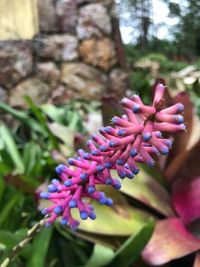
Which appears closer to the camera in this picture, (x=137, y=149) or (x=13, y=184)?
(x=137, y=149)

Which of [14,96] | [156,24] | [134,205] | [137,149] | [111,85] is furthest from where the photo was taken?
[156,24]

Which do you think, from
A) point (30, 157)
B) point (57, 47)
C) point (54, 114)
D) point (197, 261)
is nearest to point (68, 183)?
point (197, 261)

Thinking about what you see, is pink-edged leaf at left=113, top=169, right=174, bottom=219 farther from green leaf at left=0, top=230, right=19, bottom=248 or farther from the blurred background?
green leaf at left=0, top=230, right=19, bottom=248

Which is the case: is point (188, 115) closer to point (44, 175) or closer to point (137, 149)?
point (44, 175)

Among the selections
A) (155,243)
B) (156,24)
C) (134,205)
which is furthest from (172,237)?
(156,24)

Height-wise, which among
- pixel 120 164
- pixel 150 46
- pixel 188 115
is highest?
pixel 120 164

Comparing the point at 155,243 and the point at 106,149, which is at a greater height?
the point at 106,149

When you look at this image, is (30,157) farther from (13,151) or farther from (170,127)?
(170,127)
